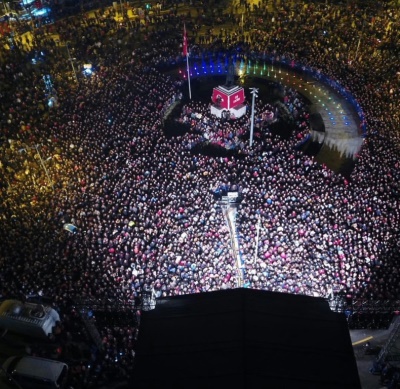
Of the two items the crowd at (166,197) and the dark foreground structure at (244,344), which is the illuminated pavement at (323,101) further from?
the dark foreground structure at (244,344)

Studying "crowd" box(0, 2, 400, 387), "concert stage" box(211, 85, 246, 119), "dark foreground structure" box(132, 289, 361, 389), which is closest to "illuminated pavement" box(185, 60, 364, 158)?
"crowd" box(0, 2, 400, 387)

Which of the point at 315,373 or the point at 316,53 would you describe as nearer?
the point at 315,373

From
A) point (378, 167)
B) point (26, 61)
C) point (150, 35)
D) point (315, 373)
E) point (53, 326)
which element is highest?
point (150, 35)

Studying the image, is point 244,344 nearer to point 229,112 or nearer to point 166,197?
point 166,197

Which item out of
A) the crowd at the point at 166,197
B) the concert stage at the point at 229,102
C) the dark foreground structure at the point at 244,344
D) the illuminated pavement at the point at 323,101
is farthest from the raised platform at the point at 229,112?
the dark foreground structure at the point at 244,344

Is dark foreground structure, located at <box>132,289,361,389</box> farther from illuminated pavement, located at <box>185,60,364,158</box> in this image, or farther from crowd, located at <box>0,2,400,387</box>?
illuminated pavement, located at <box>185,60,364,158</box>

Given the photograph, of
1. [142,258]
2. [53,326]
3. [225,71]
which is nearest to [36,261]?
[53,326]

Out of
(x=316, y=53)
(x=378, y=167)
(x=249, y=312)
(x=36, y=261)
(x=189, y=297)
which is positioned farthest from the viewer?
(x=316, y=53)

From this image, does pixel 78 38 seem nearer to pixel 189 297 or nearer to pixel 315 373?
pixel 189 297
